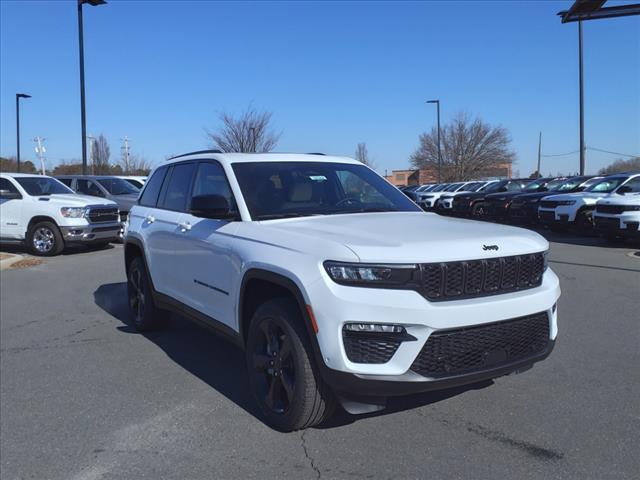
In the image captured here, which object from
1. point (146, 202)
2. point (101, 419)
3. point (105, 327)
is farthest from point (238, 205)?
point (105, 327)

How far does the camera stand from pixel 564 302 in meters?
7.13

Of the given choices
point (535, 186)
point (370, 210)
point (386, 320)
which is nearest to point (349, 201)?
point (370, 210)

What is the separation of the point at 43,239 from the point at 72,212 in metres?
0.98

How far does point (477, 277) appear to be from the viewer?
10.7 ft

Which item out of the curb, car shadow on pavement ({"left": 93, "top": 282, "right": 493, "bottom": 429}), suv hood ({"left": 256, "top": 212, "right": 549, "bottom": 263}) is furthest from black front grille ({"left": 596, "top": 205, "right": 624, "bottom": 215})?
the curb

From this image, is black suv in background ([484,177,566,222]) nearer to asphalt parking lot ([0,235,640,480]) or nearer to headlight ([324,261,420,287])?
asphalt parking lot ([0,235,640,480])

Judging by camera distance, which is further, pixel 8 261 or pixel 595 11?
pixel 595 11

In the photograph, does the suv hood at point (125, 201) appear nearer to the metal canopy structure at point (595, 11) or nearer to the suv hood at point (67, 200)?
the suv hood at point (67, 200)

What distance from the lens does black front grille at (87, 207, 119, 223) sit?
13344 millimetres

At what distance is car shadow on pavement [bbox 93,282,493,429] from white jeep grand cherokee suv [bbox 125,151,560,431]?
44cm

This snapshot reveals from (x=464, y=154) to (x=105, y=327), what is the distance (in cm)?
5378

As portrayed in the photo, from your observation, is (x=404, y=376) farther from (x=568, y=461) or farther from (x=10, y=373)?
(x=10, y=373)

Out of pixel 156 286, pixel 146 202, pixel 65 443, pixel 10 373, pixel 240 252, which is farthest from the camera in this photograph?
A: pixel 146 202

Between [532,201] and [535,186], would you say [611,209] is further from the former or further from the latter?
[535,186]
